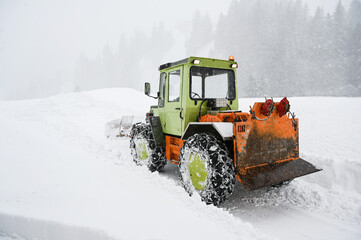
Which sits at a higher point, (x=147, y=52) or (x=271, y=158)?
(x=147, y=52)

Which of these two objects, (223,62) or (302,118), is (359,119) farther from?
(223,62)

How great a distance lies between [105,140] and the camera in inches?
346

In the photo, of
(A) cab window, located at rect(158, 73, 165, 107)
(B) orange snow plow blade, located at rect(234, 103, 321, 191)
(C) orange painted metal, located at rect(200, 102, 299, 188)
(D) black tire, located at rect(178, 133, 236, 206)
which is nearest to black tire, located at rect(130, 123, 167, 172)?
(A) cab window, located at rect(158, 73, 165, 107)

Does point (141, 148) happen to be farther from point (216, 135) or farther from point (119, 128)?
point (119, 128)

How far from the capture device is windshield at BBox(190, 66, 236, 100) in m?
4.55

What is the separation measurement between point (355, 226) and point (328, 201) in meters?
0.71

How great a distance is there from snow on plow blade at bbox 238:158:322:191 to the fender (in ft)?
2.08

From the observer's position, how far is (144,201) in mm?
3492

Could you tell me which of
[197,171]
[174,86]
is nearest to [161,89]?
[174,86]

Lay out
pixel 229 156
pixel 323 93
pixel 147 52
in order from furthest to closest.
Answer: pixel 147 52 < pixel 323 93 < pixel 229 156

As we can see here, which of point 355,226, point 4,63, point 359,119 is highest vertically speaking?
point 4,63

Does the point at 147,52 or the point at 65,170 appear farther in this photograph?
the point at 147,52

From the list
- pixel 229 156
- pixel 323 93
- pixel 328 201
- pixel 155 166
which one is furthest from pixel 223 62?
pixel 323 93

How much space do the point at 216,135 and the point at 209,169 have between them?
24.0 inches
